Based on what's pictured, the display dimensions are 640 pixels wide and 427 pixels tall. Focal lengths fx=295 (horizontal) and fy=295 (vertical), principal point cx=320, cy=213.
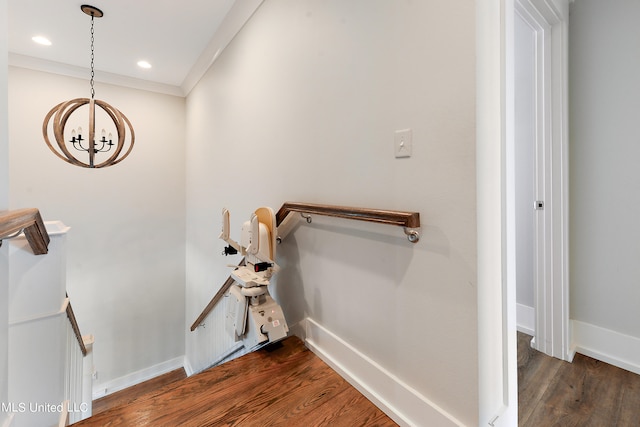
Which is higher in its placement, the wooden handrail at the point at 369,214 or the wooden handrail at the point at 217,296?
the wooden handrail at the point at 369,214

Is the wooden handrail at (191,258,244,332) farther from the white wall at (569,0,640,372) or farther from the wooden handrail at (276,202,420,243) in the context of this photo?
the white wall at (569,0,640,372)

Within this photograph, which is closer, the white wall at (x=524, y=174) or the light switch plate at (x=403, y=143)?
the light switch plate at (x=403, y=143)

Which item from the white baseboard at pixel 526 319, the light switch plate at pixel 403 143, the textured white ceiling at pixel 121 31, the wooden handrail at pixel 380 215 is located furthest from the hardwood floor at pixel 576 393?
the textured white ceiling at pixel 121 31

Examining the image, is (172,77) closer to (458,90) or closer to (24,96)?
(24,96)

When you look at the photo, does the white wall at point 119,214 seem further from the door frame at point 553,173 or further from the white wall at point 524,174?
the door frame at point 553,173

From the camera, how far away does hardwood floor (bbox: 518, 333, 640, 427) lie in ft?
4.51

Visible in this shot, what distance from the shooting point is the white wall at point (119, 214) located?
3.33 meters

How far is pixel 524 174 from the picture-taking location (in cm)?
226

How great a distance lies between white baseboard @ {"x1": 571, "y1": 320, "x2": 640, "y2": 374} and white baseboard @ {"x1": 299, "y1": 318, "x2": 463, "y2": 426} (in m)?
1.52

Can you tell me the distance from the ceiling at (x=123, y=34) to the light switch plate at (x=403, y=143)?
1775 mm

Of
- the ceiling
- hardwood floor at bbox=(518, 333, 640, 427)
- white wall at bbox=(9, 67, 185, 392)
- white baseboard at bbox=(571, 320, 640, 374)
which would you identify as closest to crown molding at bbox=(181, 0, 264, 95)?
the ceiling

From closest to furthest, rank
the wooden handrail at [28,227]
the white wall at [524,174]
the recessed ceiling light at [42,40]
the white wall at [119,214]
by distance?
the wooden handrail at [28,227] → the white wall at [524,174] → the recessed ceiling light at [42,40] → the white wall at [119,214]

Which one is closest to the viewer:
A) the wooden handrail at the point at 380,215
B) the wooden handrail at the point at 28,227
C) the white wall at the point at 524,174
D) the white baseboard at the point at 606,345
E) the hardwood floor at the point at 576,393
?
the wooden handrail at the point at 28,227

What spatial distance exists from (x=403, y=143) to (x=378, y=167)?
157 millimetres
